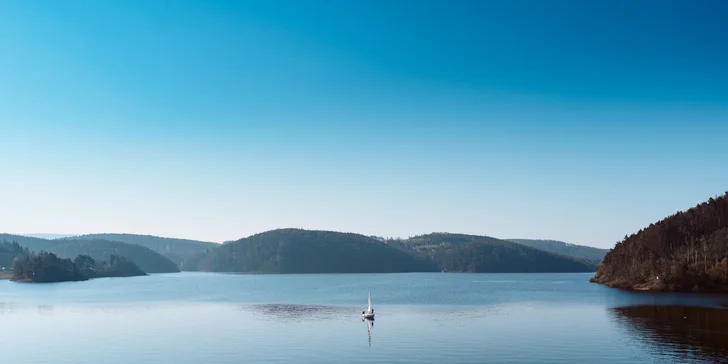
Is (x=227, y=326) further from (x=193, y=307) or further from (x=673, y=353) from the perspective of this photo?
(x=673, y=353)

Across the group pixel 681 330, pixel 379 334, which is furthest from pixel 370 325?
pixel 681 330

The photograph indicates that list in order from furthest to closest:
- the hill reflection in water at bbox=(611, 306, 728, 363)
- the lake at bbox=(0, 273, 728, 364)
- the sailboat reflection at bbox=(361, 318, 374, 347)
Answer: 1. the sailboat reflection at bbox=(361, 318, 374, 347)
2. the lake at bbox=(0, 273, 728, 364)
3. the hill reflection in water at bbox=(611, 306, 728, 363)

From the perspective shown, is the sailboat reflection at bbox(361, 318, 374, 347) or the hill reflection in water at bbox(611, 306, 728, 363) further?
the sailboat reflection at bbox(361, 318, 374, 347)

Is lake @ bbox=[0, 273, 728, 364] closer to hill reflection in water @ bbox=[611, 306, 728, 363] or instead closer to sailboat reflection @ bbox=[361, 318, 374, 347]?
hill reflection in water @ bbox=[611, 306, 728, 363]

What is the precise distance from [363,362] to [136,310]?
274 feet

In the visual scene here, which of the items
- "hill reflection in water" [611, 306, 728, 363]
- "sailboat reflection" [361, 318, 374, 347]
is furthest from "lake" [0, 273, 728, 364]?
"sailboat reflection" [361, 318, 374, 347]

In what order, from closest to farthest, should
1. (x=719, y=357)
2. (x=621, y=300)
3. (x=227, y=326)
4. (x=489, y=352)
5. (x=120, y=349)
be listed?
1. (x=719, y=357)
2. (x=489, y=352)
3. (x=120, y=349)
4. (x=227, y=326)
5. (x=621, y=300)

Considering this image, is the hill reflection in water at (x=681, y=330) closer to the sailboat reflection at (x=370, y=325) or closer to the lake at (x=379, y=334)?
the lake at (x=379, y=334)

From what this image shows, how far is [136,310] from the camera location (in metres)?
132

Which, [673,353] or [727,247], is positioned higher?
[727,247]

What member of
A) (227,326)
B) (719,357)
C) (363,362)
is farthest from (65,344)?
(719,357)

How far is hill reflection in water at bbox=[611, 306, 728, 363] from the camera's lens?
65269mm

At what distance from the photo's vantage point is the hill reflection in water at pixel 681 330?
65.3 metres

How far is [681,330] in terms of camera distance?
274ft
